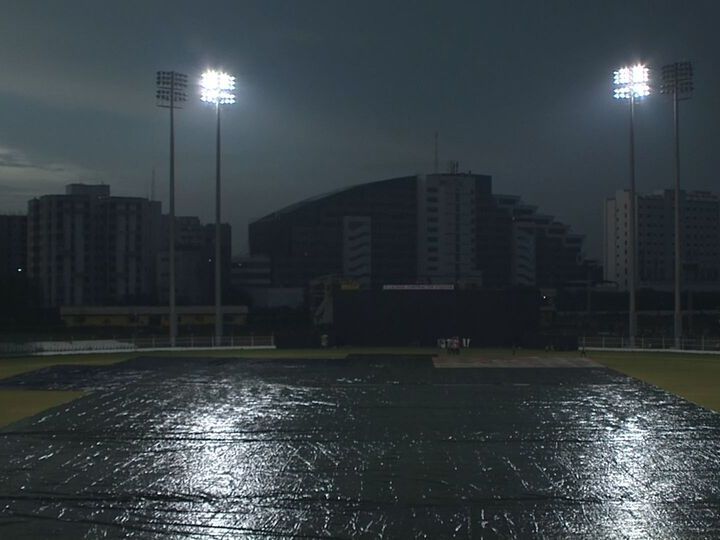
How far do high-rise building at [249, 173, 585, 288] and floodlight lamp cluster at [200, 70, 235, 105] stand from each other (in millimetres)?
64119

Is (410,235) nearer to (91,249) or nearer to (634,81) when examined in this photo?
(91,249)

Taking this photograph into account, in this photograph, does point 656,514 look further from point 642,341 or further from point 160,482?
point 642,341

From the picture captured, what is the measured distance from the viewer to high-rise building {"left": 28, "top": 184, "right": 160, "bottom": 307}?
100375 millimetres

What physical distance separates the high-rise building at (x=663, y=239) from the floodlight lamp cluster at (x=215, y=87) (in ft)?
244

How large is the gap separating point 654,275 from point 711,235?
19.1 metres

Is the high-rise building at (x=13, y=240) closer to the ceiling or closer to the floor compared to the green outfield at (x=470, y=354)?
closer to the ceiling

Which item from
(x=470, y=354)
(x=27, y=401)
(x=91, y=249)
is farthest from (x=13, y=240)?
(x=27, y=401)

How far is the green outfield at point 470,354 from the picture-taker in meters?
20.5

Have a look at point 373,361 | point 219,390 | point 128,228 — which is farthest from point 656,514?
point 128,228

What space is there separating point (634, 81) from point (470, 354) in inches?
658

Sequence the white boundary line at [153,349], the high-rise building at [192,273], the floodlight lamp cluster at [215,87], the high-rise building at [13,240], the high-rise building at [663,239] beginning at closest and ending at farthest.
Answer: the white boundary line at [153,349], the floodlight lamp cluster at [215,87], the high-rise building at [192,273], the high-rise building at [13,240], the high-rise building at [663,239]

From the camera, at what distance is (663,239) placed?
12750 cm

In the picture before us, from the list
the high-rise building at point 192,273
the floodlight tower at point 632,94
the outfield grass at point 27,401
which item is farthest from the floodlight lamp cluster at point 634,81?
the high-rise building at point 192,273

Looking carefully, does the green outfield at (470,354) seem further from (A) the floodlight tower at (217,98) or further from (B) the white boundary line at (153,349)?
(A) the floodlight tower at (217,98)
